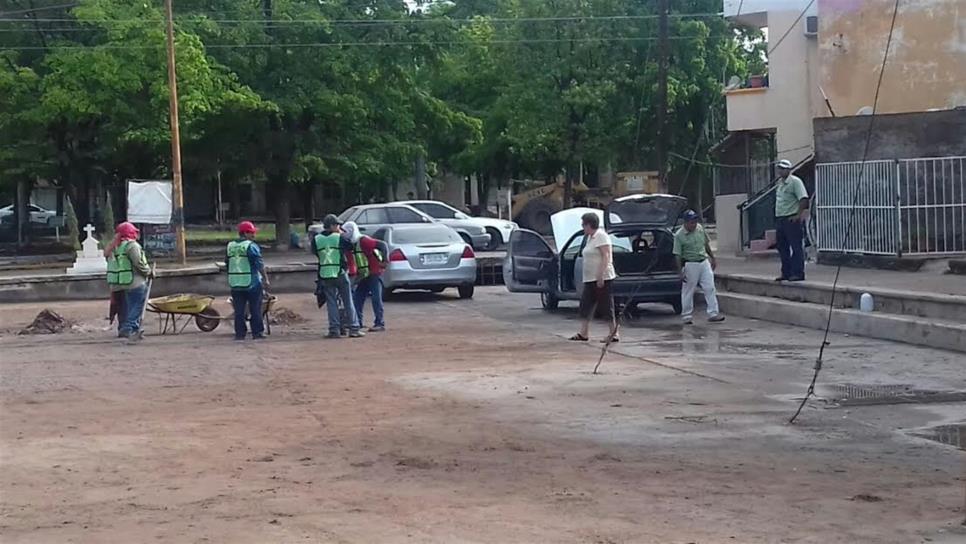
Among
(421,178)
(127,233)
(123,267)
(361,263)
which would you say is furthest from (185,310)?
(421,178)

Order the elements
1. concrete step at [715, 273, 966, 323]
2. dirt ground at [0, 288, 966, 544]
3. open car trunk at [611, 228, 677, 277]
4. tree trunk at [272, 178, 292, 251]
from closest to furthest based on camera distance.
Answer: dirt ground at [0, 288, 966, 544] < concrete step at [715, 273, 966, 323] < open car trunk at [611, 228, 677, 277] < tree trunk at [272, 178, 292, 251]

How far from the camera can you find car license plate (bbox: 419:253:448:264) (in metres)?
24.3

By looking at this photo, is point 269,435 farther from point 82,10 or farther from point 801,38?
point 82,10

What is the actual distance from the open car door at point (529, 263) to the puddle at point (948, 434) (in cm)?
1129

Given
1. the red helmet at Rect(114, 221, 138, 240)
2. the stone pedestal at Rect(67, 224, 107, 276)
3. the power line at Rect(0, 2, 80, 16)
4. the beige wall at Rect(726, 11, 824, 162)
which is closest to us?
the red helmet at Rect(114, 221, 138, 240)

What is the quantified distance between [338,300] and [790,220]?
6.79 meters

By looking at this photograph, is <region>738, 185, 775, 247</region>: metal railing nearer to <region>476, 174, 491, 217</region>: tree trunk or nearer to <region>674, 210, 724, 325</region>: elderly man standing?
<region>674, 210, 724, 325</region>: elderly man standing

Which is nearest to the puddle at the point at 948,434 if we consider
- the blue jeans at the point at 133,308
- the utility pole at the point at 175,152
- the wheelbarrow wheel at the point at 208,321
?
the blue jeans at the point at 133,308

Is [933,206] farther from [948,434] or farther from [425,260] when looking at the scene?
[948,434]

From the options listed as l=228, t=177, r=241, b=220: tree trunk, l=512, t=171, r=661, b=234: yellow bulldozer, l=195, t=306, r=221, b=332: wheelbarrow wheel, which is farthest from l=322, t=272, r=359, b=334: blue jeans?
l=228, t=177, r=241, b=220: tree trunk

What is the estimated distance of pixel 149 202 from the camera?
1313 inches

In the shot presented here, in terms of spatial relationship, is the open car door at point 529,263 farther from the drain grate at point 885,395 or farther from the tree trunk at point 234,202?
the tree trunk at point 234,202

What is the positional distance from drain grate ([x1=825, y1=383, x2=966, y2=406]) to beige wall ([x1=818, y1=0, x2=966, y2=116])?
52.5 feet

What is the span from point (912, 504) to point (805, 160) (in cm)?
2453
